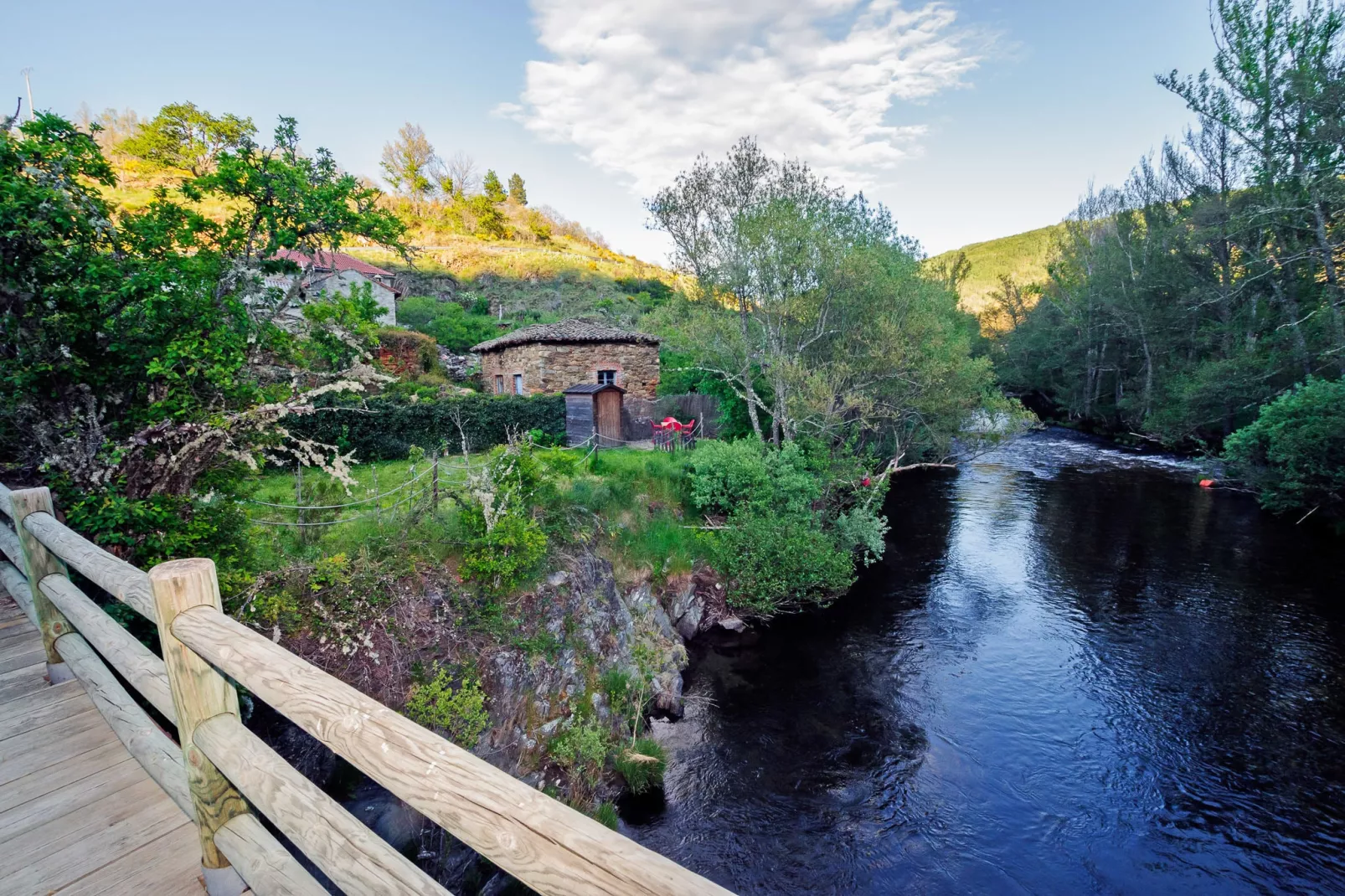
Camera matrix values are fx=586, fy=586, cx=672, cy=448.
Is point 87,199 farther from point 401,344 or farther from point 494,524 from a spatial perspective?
point 401,344

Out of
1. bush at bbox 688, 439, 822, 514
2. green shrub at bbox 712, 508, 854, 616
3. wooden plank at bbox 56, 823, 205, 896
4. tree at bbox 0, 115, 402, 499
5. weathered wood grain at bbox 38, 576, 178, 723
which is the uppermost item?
tree at bbox 0, 115, 402, 499

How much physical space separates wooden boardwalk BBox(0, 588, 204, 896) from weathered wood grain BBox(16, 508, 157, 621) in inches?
29.6

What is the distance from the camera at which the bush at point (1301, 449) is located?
50.6 ft

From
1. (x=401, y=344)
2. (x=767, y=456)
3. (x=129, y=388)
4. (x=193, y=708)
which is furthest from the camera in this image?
(x=401, y=344)

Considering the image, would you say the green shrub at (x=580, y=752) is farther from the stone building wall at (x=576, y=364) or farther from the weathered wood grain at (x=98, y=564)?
the stone building wall at (x=576, y=364)

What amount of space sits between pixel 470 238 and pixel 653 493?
145 ft

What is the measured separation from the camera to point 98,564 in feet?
9.13

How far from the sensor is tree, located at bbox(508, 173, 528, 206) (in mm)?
59000

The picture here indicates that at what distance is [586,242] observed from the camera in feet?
207

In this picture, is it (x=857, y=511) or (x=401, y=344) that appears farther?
(x=401, y=344)

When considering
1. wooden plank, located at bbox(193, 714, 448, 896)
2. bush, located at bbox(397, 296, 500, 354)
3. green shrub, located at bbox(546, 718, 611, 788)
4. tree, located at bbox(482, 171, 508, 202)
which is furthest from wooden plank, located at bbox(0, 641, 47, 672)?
tree, located at bbox(482, 171, 508, 202)

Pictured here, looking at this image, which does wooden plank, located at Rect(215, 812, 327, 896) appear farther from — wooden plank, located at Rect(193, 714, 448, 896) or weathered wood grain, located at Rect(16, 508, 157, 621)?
weathered wood grain, located at Rect(16, 508, 157, 621)

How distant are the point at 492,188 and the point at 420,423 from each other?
152ft

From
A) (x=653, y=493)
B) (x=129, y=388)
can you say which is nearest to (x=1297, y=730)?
(x=653, y=493)
